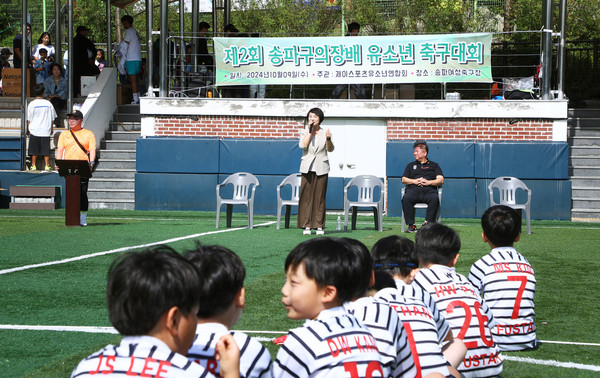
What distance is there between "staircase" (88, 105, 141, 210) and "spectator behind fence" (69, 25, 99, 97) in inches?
87.9

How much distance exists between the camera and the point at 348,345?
9.39 ft

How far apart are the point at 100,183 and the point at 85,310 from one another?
12241 millimetres

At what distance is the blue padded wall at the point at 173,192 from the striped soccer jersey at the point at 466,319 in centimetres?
1376

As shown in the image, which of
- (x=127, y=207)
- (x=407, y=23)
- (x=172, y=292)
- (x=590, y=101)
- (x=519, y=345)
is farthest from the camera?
(x=407, y=23)

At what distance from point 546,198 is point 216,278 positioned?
14901mm

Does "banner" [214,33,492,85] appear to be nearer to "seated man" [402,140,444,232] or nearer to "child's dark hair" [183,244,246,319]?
"seated man" [402,140,444,232]

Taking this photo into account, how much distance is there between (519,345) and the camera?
525 centimetres

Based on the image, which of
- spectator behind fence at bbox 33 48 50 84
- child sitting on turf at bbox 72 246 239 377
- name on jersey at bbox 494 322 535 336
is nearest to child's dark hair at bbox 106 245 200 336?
child sitting on turf at bbox 72 246 239 377

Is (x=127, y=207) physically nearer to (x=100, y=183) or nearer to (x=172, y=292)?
(x=100, y=183)

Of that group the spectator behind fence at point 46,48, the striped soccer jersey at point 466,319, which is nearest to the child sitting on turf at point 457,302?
the striped soccer jersey at point 466,319

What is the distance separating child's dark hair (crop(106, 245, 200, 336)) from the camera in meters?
2.33

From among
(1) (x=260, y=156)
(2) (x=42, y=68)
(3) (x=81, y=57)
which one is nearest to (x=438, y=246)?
(1) (x=260, y=156)

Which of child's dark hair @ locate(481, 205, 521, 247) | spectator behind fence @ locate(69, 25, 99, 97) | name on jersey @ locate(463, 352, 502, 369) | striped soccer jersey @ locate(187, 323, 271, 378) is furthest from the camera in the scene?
spectator behind fence @ locate(69, 25, 99, 97)

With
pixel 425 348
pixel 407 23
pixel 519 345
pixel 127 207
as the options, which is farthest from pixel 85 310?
pixel 407 23
